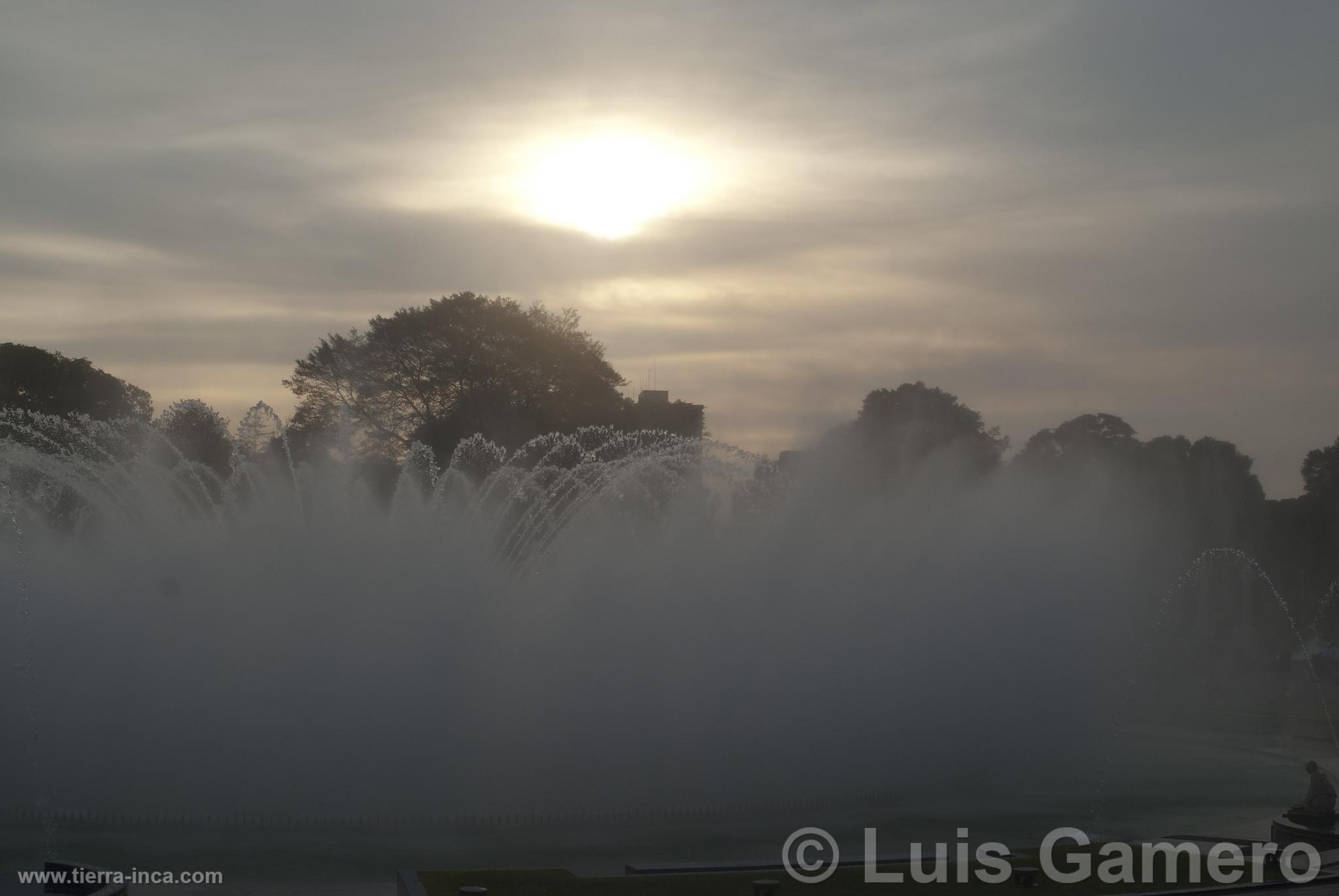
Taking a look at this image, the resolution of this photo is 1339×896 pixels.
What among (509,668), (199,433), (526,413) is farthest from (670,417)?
(509,668)

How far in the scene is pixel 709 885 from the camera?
A: 15492mm

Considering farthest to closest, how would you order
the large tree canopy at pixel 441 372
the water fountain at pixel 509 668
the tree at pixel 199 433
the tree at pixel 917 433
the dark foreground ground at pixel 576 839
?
the tree at pixel 917 433 → the large tree canopy at pixel 441 372 → the tree at pixel 199 433 → the water fountain at pixel 509 668 → the dark foreground ground at pixel 576 839

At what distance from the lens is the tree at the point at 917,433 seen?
74.4m

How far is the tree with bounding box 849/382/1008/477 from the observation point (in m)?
74.4

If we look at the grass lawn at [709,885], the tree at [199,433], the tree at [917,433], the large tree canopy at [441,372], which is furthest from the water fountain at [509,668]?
the tree at [917,433]

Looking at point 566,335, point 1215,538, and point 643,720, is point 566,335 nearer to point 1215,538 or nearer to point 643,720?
point 1215,538

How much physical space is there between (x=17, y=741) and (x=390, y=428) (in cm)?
4229

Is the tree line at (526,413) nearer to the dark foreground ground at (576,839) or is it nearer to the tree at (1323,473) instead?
the tree at (1323,473)

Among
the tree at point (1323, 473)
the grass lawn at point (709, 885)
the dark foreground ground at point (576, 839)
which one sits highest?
the tree at point (1323, 473)

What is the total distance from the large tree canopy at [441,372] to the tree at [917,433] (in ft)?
61.0

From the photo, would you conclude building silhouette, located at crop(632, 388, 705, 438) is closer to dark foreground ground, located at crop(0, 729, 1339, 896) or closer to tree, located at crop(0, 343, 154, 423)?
tree, located at crop(0, 343, 154, 423)

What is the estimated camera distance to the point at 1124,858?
1761 cm

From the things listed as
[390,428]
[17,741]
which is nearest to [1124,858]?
[17,741]

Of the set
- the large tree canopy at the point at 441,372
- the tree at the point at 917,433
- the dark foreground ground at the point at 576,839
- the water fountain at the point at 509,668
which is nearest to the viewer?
the dark foreground ground at the point at 576,839
